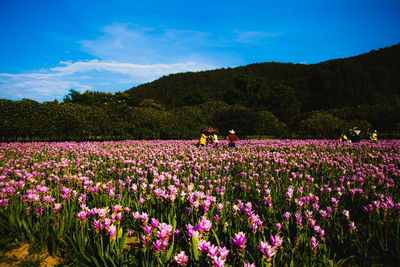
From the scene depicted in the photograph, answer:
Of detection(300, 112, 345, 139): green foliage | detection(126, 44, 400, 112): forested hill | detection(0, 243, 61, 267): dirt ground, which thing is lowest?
detection(0, 243, 61, 267): dirt ground

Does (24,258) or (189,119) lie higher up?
(189,119)

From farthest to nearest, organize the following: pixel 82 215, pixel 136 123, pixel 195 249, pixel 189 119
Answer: pixel 189 119, pixel 136 123, pixel 82 215, pixel 195 249

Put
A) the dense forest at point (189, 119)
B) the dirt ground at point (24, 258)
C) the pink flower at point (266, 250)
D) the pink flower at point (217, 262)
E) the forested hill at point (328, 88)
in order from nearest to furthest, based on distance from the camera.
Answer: the pink flower at point (217, 262) < the pink flower at point (266, 250) < the dirt ground at point (24, 258) < the dense forest at point (189, 119) < the forested hill at point (328, 88)

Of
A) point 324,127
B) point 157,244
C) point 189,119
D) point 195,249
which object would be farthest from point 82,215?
point 324,127

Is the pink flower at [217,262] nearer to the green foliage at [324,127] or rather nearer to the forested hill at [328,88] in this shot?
the green foliage at [324,127]

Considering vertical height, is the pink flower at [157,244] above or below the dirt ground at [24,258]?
above

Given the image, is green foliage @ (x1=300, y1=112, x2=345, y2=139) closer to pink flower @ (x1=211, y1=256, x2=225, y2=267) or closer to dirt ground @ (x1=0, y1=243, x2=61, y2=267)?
pink flower @ (x1=211, y1=256, x2=225, y2=267)

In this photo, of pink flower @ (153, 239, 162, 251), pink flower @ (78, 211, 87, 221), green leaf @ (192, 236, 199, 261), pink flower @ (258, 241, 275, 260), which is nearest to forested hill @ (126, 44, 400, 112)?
pink flower @ (258, 241, 275, 260)

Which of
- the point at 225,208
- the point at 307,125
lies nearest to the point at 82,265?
the point at 225,208

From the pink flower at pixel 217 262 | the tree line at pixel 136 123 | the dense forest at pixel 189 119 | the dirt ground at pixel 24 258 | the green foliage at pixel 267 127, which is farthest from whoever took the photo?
the green foliage at pixel 267 127

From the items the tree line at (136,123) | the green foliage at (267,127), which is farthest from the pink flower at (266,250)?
the green foliage at (267,127)

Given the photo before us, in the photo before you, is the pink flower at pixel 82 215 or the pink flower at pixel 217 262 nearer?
the pink flower at pixel 217 262

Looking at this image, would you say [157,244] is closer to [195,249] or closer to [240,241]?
[195,249]

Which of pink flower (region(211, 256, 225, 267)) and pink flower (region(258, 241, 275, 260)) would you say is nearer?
pink flower (region(211, 256, 225, 267))
